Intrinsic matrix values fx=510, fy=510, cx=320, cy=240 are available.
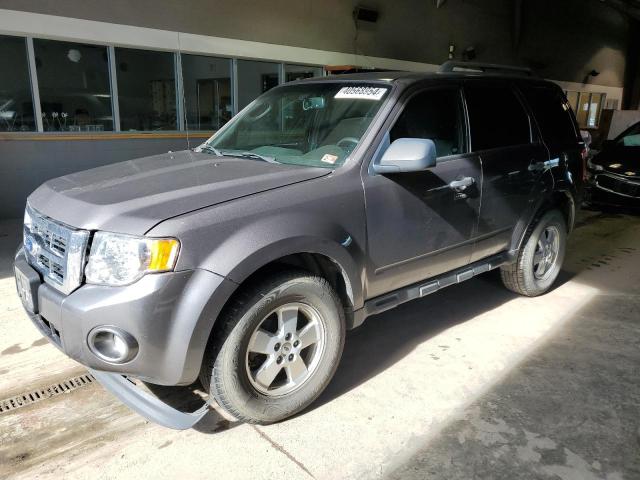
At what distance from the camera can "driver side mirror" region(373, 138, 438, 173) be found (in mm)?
2930

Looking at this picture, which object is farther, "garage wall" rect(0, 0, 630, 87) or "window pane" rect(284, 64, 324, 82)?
"window pane" rect(284, 64, 324, 82)

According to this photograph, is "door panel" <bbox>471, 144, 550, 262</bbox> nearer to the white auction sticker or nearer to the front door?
the front door

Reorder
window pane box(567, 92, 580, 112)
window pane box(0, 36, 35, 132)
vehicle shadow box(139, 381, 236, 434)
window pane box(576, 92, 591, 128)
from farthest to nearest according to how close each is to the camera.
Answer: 1. window pane box(576, 92, 591, 128)
2. window pane box(567, 92, 580, 112)
3. window pane box(0, 36, 35, 132)
4. vehicle shadow box(139, 381, 236, 434)

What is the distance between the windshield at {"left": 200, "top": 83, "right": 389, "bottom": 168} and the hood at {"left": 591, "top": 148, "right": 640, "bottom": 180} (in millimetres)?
6430

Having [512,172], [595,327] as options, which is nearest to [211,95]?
[512,172]

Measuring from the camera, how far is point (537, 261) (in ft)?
15.3

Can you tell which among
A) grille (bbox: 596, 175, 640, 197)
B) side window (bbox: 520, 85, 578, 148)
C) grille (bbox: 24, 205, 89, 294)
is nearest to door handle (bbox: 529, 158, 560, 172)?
side window (bbox: 520, 85, 578, 148)

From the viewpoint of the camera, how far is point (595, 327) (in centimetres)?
414

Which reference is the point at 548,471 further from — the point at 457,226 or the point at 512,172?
the point at 512,172

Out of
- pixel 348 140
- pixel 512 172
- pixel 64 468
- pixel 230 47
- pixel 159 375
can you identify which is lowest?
pixel 64 468

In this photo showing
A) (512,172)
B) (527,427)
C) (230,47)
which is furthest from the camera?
(230,47)

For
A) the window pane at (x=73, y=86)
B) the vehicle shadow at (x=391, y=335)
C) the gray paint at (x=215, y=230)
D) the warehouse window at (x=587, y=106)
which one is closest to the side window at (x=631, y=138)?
the vehicle shadow at (x=391, y=335)

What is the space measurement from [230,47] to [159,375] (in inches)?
336

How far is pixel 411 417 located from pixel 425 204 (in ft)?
4.30
